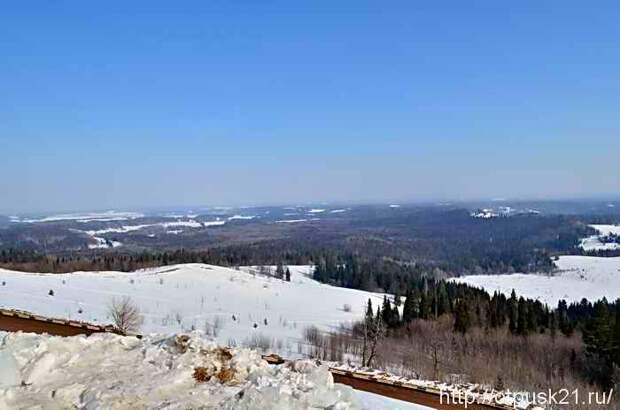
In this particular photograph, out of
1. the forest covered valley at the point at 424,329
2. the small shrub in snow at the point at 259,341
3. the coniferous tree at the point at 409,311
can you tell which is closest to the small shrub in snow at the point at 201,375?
the forest covered valley at the point at 424,329

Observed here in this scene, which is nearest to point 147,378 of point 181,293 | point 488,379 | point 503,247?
point 488,379

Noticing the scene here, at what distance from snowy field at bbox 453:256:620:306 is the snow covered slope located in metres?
47.4

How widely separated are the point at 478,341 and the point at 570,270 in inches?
4277

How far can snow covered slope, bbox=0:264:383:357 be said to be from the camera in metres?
39.2

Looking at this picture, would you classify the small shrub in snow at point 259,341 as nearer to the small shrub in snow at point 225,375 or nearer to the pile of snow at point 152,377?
the pile of snow at point 152,377

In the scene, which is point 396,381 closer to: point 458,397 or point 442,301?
point 458,397

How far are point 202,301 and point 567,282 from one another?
102 m

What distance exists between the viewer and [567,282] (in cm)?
12488

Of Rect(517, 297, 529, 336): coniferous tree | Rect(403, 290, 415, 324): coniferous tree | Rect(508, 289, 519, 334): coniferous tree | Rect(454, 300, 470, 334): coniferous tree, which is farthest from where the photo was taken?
Rect(403, 290, 415, 324): coniferous tree

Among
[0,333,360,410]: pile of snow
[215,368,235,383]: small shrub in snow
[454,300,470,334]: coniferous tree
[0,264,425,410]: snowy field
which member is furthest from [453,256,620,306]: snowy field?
[215,368,235,383]: small shrub in snow

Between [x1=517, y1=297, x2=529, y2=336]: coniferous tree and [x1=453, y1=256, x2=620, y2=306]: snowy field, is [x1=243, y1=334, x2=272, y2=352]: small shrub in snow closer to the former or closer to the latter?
[x1=517, y1=297, x2=529, y2=336]: coniferous tree

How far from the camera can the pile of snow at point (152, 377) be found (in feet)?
20.5

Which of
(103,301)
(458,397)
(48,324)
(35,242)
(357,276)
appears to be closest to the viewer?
(458,397)

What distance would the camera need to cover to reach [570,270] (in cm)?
14012
